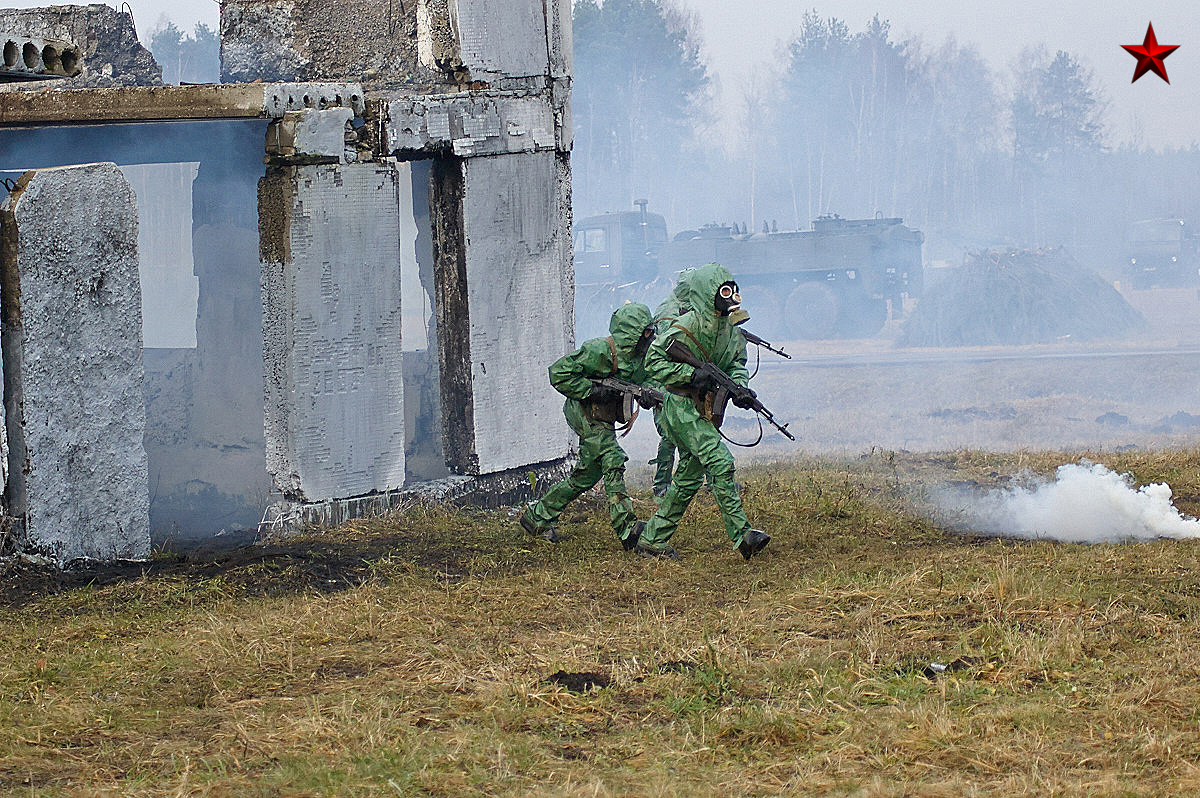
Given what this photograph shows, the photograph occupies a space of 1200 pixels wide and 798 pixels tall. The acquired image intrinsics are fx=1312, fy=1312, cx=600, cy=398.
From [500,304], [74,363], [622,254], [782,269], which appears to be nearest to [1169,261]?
[782,269]

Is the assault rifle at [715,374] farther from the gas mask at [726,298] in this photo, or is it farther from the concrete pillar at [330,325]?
the concrete pillar at [330,325]

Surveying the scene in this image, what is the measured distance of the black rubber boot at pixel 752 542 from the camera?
277 inches

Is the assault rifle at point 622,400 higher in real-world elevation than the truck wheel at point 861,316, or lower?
lower

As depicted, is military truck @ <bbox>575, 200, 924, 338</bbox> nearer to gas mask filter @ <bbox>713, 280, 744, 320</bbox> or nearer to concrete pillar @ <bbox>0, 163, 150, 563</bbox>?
gas mask filter @ <bbox>713, 280, 744, 320</bbox>

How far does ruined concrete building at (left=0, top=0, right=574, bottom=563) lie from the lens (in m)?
6.93

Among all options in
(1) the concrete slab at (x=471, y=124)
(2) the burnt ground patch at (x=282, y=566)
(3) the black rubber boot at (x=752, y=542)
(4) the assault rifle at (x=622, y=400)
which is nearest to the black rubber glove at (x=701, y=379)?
(4) the assault rifle at (x=622, y=400)

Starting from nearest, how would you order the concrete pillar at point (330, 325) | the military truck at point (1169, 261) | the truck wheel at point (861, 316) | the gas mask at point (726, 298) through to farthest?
the gas mask at point (726, 298) < the concrete pillar at point (330, 325) < the truck wheel at point (861, 316) < the military truck at point (1169, 261)

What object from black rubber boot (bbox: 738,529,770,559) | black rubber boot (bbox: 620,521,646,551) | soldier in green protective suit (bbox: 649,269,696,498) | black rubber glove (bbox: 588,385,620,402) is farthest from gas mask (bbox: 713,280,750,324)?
black rubber boot (bbox: 620,521,646,551)

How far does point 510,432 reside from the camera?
9.47m

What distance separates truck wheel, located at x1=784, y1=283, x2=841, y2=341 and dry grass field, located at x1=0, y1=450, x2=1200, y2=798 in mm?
23173

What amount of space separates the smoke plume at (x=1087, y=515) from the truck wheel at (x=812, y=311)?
72.2ft

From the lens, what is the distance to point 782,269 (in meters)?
30.0

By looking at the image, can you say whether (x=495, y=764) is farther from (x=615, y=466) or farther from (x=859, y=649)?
(x=615, y=466)

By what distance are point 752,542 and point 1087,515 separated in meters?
2.28
